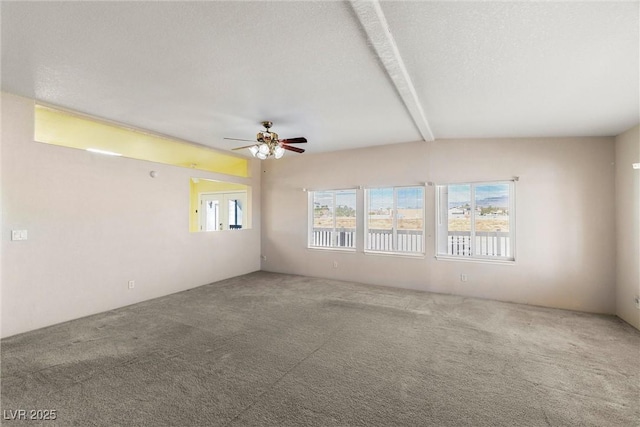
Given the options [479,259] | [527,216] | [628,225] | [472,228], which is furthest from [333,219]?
[628,225]

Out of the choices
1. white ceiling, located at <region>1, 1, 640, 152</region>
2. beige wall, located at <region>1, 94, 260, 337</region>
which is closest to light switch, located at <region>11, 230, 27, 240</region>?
beige wall, located at <region>1, 94, 260, 337</region>

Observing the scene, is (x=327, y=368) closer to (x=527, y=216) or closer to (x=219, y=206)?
(x=527, y=216)

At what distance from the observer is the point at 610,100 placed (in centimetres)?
293

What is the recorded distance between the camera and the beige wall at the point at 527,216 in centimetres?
416

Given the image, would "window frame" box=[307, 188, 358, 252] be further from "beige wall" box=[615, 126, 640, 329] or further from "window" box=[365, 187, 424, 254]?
"beige wall" box=[615, 126, 640, 329]

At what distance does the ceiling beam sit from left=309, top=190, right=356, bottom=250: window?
303 centimetres

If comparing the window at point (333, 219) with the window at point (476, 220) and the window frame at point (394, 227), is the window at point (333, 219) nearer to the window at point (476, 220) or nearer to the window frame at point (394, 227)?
the window frame at point (394, 227)

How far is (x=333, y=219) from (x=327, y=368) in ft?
13.3

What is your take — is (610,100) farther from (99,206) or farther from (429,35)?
(99,206)

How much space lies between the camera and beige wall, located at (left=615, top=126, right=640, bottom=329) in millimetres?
3590

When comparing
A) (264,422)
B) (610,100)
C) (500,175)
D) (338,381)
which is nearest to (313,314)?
(338,381)

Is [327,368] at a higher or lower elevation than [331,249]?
lower

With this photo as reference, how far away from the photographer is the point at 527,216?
4523 mm

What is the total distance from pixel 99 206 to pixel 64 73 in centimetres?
199
